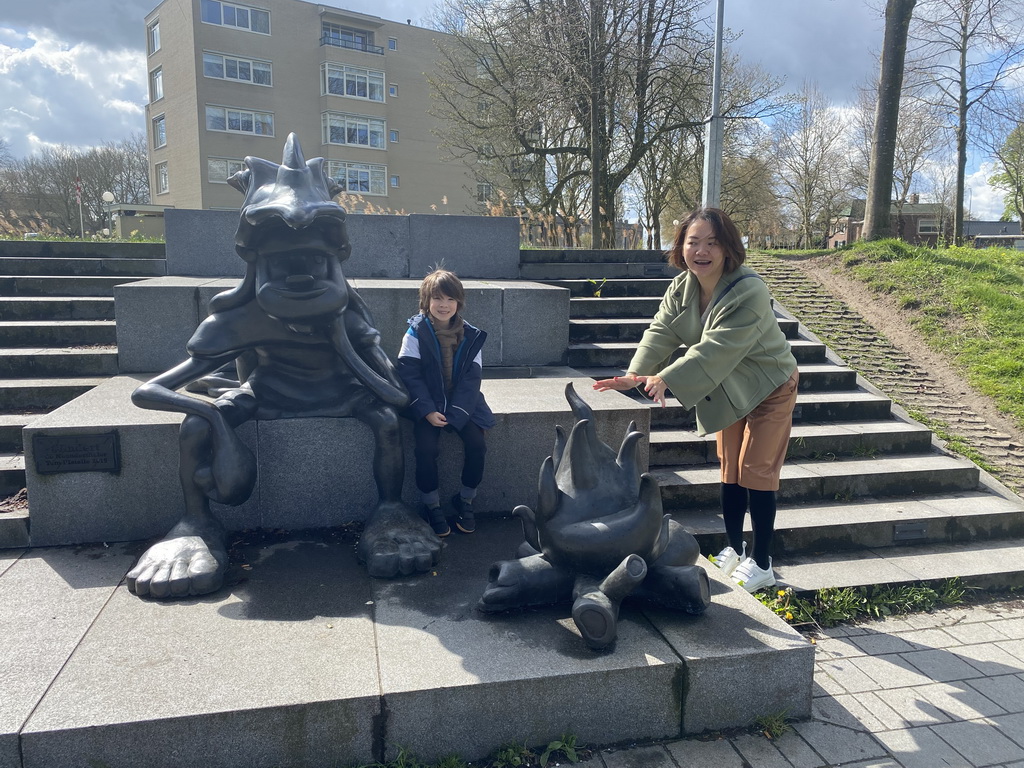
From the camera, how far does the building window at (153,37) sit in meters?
37.6

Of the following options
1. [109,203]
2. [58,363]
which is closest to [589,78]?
[58,363]

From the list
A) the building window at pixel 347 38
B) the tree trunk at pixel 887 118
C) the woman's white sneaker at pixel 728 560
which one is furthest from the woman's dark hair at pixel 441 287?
the building window at pixel 347 38

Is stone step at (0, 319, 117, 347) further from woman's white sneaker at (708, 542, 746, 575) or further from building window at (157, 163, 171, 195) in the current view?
building window at (157, 163, 171, 195)

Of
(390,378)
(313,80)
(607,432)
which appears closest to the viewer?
(390,378)

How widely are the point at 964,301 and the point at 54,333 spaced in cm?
1054

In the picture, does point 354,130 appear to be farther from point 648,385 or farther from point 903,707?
point 903,707

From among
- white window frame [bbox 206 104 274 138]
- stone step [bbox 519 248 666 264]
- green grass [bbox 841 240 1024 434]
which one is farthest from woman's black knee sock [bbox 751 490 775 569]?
white window frame [bbox 206 104 274 138]

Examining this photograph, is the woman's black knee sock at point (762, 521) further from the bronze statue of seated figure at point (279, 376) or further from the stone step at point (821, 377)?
the stone step at point (821, 377)

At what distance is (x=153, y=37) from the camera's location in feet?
125

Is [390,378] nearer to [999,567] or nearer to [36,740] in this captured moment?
[36,740]

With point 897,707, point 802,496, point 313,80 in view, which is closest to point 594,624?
point 897,707

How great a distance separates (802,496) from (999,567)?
132 cm

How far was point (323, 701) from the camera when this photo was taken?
8.04ft

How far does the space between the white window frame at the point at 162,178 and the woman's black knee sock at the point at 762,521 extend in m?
40.5
